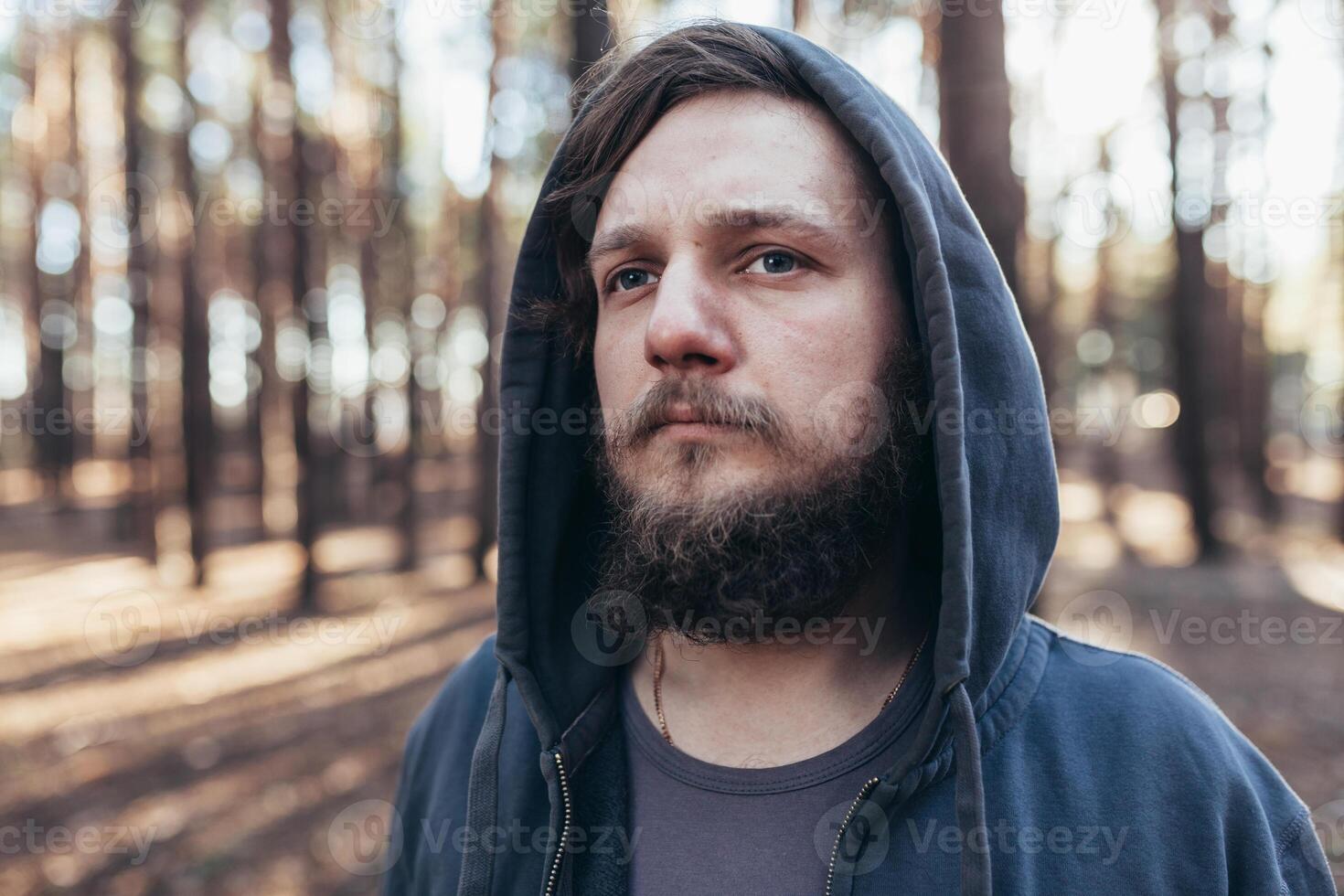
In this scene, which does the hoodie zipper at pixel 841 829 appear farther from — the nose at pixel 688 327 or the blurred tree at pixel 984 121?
the blurred tree at pixel 984 121

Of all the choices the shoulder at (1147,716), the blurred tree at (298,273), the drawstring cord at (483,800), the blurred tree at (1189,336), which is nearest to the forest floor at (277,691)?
the blurred tree at (298,273)

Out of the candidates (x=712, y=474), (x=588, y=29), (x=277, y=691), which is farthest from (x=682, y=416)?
(x=277, y=691)

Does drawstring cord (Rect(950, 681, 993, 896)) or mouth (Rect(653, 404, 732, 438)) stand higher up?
mouth (Rect(653, 404, 732, 438))

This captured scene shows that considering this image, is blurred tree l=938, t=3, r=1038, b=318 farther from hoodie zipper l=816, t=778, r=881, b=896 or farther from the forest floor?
hoodie zipper l=816, t=778, r=881, b=896

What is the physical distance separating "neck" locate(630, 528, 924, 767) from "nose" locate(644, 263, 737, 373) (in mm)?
622

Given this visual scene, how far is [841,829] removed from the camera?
1.70m

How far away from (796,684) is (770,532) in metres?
0.36

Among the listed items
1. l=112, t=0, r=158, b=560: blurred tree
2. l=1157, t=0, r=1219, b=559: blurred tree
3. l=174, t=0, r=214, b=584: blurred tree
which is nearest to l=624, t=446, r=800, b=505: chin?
l=174, t=0, r=214, b=584: blurred tree

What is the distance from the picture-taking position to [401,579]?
13.8m

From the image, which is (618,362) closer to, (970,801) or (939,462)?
(939,462)

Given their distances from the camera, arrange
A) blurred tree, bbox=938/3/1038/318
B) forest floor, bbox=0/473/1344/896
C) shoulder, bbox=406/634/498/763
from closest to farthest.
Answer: shoulder, bbox=406/634/498/763
blurred tree, bbox=938/3/1038/318
forest floor, bbox=0/473/1344/896

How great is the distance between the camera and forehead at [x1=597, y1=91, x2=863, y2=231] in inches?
76.0

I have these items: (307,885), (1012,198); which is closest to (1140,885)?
(1012,198)

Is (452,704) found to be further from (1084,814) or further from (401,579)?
(401,579)
